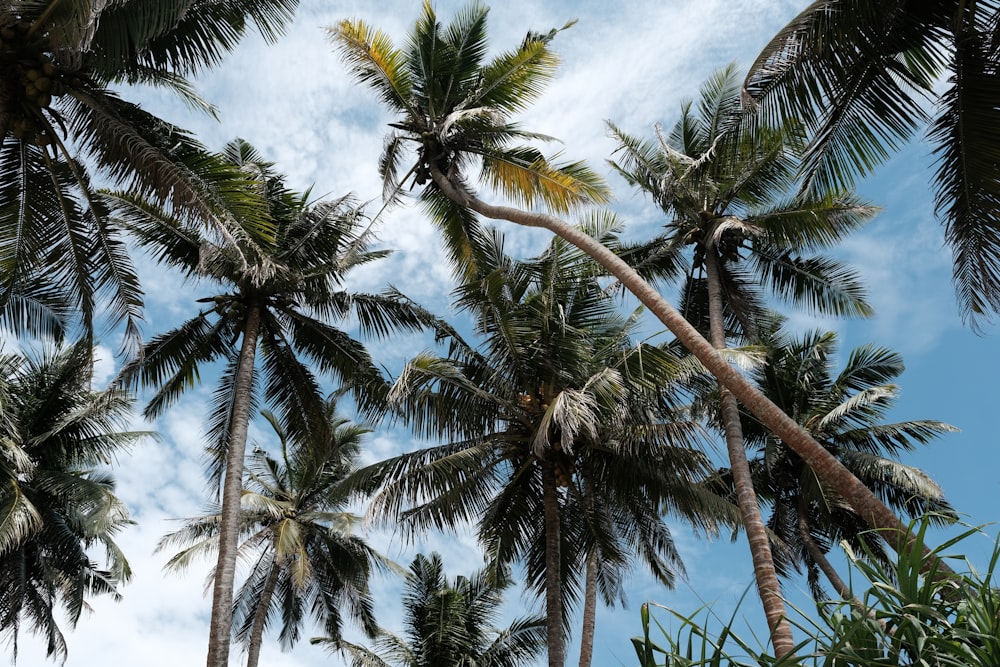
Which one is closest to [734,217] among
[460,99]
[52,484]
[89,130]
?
[460,99]

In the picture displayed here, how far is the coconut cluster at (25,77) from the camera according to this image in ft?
29.9

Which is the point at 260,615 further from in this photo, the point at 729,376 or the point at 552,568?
Result: the point at 729,376

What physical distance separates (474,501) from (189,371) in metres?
6.09

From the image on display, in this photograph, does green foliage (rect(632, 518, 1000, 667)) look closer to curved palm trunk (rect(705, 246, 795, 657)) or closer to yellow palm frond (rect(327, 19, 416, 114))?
curved palm trunk (rect(705, 246, 795, 657))

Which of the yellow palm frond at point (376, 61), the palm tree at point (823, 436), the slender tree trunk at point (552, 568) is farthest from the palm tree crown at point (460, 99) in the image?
the palm tree at point (823, 436)

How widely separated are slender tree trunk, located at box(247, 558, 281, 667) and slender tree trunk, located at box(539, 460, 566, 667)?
9.78 metres

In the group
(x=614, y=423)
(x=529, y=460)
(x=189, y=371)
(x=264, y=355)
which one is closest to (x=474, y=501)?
(x=529, y=460)

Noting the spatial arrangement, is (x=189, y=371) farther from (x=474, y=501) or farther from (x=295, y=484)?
(x=295, y=484)

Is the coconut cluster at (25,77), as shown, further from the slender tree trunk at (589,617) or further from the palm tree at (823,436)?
the palm tree at (823,436)

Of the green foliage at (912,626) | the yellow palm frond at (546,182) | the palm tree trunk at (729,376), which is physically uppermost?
the yellow palm frond at (546,182)

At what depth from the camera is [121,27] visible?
926cm

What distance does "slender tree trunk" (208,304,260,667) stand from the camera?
12867mm

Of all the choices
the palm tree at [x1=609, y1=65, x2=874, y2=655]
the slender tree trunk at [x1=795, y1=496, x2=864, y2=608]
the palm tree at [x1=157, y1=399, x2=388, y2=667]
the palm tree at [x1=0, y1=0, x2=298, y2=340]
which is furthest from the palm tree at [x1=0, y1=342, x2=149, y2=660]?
the slender tree trunk at [x1=795, y1=496, x2=864, y2=608]

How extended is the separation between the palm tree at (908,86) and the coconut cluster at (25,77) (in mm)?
7342
